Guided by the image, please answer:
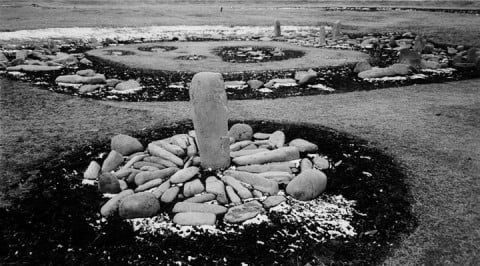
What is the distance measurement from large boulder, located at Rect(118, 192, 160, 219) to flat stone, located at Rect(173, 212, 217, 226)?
281 millimetres

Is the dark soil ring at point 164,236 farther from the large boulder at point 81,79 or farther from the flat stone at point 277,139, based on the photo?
the large boulder at point 81,79

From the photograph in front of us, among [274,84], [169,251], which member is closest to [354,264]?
Result: [169,251]

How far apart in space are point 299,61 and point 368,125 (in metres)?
6.94

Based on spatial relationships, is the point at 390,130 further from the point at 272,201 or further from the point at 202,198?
the point at 202,198

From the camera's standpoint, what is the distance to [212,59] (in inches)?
544

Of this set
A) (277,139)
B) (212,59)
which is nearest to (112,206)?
(277,139)

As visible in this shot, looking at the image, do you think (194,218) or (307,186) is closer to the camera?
(194,218)

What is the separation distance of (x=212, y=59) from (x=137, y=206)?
1034 centimetres

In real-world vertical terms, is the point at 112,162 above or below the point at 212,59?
below

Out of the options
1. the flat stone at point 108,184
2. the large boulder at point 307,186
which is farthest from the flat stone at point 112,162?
the large boulder at point 307,186

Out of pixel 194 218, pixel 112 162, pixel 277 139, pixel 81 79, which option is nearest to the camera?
pixel 194 218

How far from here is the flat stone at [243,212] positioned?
4.00 meters

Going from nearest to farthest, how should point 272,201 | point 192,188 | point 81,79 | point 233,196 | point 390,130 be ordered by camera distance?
point 272,201 < point 233,196 < point 192,188 < point 390,130 < point 81,79

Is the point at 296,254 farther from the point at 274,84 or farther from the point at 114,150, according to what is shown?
the point at 274,84
